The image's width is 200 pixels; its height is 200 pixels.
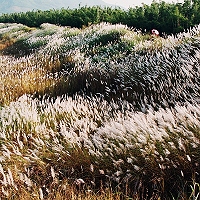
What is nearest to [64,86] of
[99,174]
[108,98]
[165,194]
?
[108,98]

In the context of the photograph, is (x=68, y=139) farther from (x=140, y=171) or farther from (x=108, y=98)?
(x=108, y=98)

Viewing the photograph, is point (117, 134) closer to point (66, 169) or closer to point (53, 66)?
point (66, 169)

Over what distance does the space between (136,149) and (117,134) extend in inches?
13.4

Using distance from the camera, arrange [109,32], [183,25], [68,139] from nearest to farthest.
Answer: [68,139] < [109,32] < [183,25]

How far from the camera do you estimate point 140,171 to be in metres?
2.62

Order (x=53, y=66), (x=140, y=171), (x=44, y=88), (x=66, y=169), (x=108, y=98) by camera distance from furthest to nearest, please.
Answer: (x=53, y=66) < (x=44, y=88) < (x=108, y=98) < (x=66, y=169) < (x=140, y=171)

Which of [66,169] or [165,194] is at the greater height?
[165,194]

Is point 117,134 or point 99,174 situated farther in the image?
point 117,134

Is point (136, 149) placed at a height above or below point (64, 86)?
above

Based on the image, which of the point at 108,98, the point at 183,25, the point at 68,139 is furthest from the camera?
the point at 183,25

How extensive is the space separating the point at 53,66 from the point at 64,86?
94.2 inches

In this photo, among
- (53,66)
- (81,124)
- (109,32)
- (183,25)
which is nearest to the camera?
(81,124)

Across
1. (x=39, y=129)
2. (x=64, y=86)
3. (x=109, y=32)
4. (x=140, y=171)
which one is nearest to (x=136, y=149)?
(x=140, y=171)

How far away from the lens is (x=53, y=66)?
8453 mm
